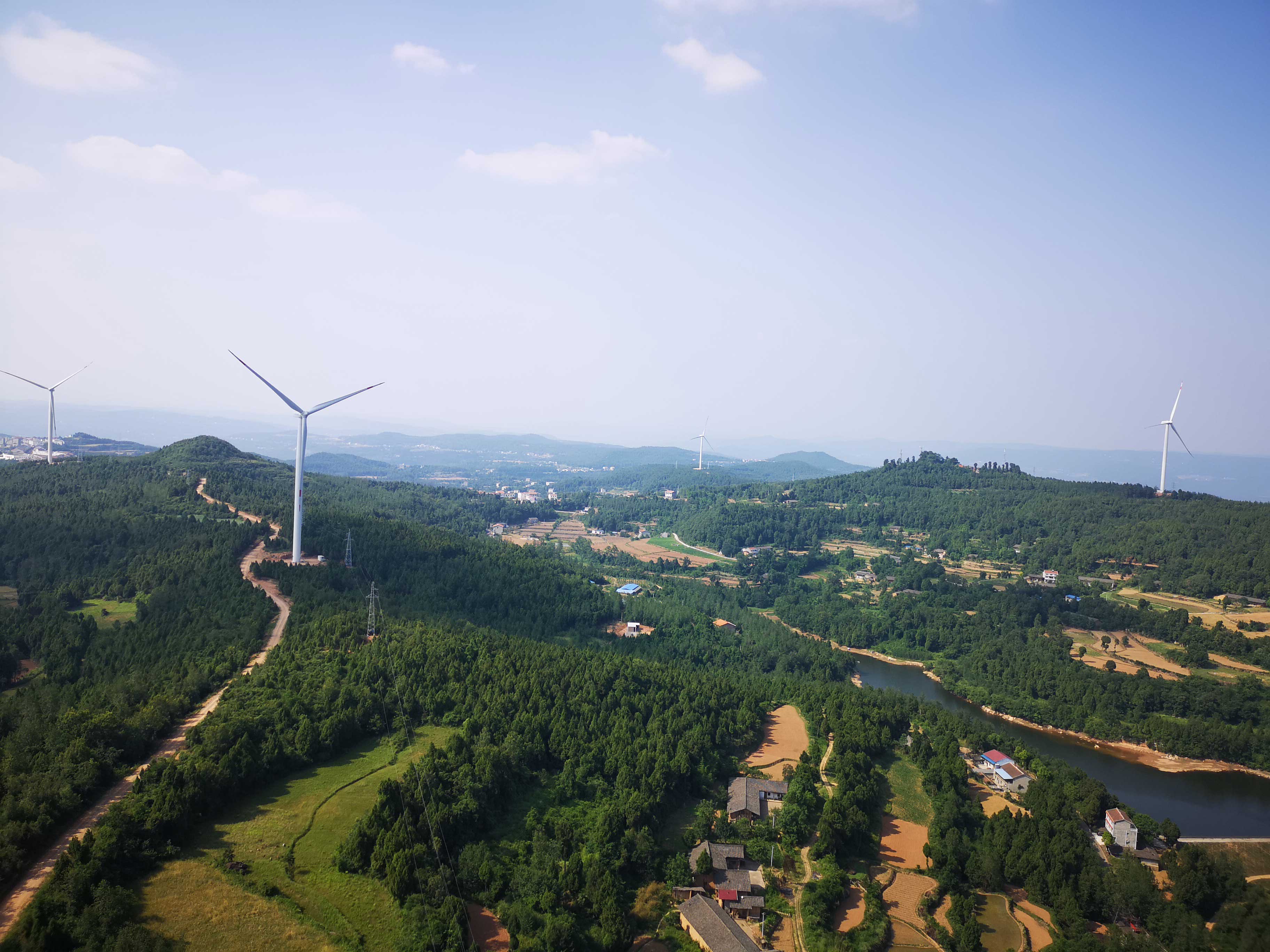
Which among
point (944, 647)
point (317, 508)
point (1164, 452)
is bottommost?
point (944, 647)

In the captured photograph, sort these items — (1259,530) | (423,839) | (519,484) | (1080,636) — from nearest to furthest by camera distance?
(423,839) → (1080,636) → (1259,530) → (519,484)

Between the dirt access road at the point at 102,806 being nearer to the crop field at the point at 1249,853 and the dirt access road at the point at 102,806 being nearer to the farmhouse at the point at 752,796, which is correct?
the farmhouse at the point at 752,796

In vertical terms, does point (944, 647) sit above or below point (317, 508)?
below

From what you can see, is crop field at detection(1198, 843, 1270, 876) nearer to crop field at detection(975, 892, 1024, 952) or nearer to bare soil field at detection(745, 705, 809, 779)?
crop field at detection(975, 892, 1024, 952)

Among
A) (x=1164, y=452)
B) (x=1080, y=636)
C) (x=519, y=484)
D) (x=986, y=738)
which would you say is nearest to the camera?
(x=986, y=738)

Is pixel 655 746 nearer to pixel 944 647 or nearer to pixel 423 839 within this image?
pixel 423 839

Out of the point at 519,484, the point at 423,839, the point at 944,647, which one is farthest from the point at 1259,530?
the point at 519,484
